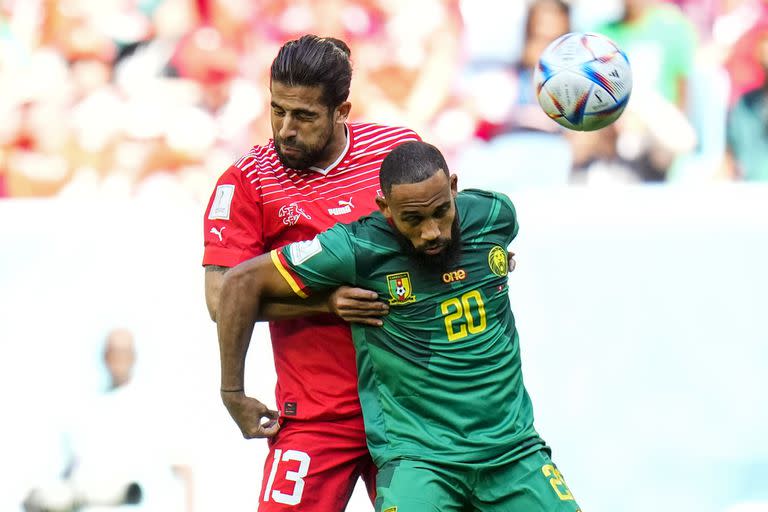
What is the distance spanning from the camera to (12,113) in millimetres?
7242

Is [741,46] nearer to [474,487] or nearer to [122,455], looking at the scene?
[122,455]

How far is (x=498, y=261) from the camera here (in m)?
3.69

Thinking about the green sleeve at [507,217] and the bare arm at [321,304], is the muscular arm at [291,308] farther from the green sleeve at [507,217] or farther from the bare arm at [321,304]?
the green sleeve at [507,217]

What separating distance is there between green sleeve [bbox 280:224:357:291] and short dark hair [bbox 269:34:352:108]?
0.49 meters

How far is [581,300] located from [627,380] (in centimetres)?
52

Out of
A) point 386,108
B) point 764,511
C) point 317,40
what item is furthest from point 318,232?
point 764,511

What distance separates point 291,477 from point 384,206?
882 mm

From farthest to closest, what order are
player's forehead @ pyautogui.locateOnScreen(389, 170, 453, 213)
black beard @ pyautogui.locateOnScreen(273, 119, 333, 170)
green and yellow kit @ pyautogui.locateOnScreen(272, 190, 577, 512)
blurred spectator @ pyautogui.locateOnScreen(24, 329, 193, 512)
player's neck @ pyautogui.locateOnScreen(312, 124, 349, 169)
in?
blurred spectator @ pyautogui.locateOnScreen(24, 329, 193, 512), player's neck @ pyautogui.locateOnScreen(312, 124, 349, 169), black beard @ pyautogui.locateOnScreen(273, 119, 333, 170), green and yellow kit @ pyautogui.locateOnScreen(272, 190, 577, 512), player's forehead @ pyautogui.locateOnScreen(389, 170, 453, 213)

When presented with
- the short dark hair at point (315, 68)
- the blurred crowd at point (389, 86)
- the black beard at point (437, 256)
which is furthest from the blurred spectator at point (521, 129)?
the black beard at point (437, 256)

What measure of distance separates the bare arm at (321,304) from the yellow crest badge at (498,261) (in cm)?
35

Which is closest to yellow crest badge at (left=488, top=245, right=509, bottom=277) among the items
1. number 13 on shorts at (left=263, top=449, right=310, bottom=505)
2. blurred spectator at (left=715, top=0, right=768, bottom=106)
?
number 13 on shorts at (left=263, top=449, right=310, bottom=505)

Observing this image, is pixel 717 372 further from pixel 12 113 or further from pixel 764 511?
pixel 12 113

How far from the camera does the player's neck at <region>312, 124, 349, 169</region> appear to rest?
12.8 feet

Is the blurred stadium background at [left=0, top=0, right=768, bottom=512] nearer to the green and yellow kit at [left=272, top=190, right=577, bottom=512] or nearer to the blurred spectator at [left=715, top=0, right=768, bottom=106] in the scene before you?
the blurred spectator at [left=715, top=0, right=768, bottom=106]
